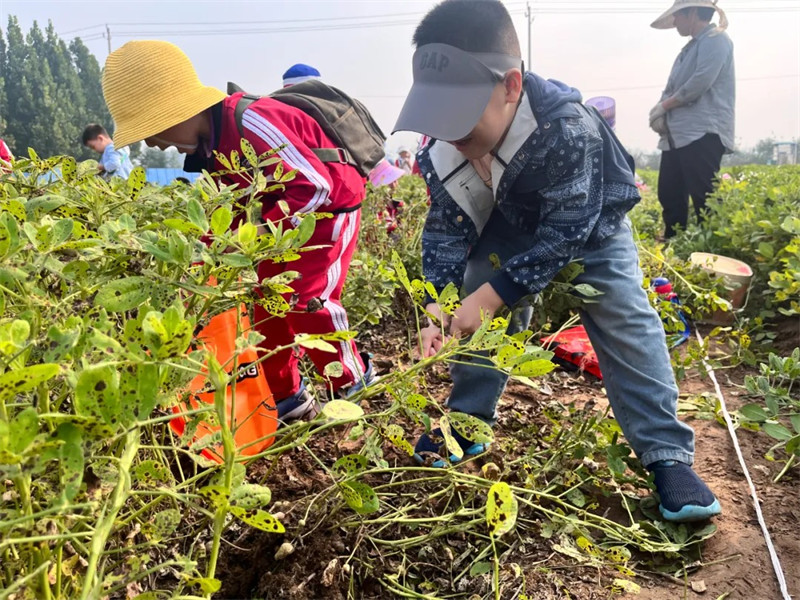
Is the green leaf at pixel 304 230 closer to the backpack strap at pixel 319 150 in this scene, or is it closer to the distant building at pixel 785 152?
the backpack strap at pixel 319 150

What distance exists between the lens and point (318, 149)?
2051mm

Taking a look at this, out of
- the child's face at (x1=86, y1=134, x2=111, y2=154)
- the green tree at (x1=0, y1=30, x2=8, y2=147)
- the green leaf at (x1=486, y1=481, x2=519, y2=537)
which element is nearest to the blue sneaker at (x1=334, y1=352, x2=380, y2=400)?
the green leaf at (x1=486, y1=481, x2=519, y2=537)

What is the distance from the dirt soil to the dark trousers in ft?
12.0

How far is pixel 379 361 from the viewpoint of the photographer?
8.89 feet

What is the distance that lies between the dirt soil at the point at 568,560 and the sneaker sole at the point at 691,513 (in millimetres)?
66

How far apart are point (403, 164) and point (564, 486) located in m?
11.9

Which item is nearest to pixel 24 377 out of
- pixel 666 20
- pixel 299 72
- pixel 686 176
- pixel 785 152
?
pixel 299 72

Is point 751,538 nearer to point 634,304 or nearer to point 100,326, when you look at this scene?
point 634,304

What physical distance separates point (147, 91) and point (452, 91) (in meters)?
1.03

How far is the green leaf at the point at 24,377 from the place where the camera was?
0.43 metres

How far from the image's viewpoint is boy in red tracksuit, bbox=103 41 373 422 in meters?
1.89

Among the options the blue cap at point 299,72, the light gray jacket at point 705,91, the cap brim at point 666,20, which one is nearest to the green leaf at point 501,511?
the blue cap at point 299,72

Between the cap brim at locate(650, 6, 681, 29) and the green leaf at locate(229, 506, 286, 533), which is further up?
the cap brim at locate(650, 6, 681, 29)

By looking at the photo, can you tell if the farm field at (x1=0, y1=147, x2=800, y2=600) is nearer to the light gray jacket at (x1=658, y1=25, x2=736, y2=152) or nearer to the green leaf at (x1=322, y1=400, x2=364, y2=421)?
the green leaf at (x1=322, y1=400, x2=364, y2=421)
